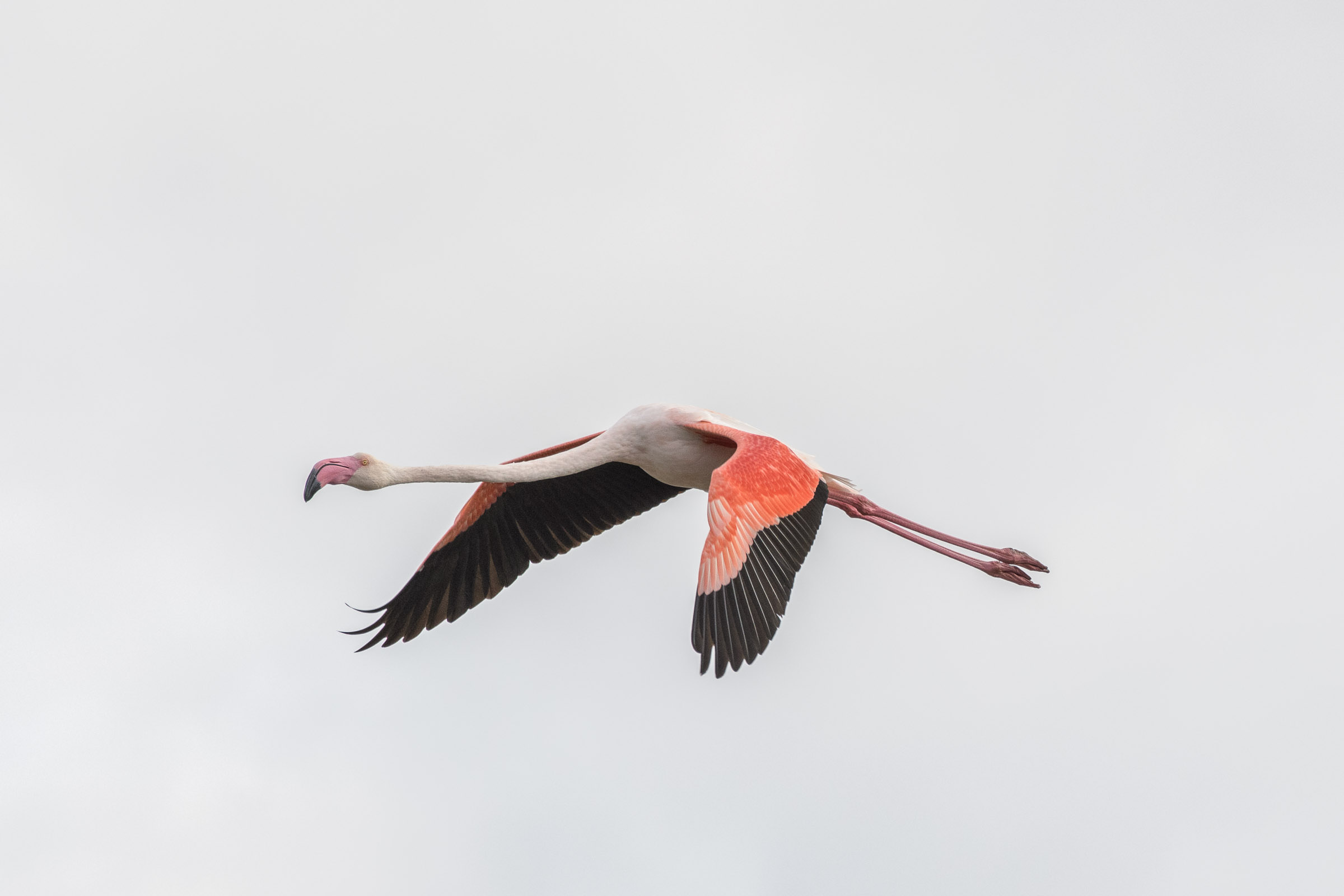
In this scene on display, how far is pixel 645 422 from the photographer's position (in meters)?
12.4

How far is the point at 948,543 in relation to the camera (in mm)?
13250

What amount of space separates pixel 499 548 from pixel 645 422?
227 centimetres

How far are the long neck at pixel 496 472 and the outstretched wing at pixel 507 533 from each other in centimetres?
78

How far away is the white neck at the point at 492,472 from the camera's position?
11.8 m

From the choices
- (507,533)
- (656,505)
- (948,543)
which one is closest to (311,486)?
(507,533)

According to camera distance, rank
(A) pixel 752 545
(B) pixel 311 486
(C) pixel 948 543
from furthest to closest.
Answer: (C) pixel 948 543, (B) pixel 311 486, (A) pixel 752 545

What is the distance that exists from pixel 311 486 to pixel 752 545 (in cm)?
374

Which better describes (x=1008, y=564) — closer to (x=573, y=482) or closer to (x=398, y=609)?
(x=573, y=482)

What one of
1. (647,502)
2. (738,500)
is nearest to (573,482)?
(647,502)

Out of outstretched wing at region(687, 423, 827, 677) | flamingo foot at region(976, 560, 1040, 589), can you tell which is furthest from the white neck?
flamingo foot at region(976, 560, 1040, 589)

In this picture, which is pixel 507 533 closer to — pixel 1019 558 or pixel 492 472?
pixel 492 472

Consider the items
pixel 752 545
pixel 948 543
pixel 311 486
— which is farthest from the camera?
pixel 948 543

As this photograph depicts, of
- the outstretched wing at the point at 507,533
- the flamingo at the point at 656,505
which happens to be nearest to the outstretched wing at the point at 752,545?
the flamingo at the point at 656,505

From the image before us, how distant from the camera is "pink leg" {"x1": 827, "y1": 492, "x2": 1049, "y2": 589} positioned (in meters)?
13.1
